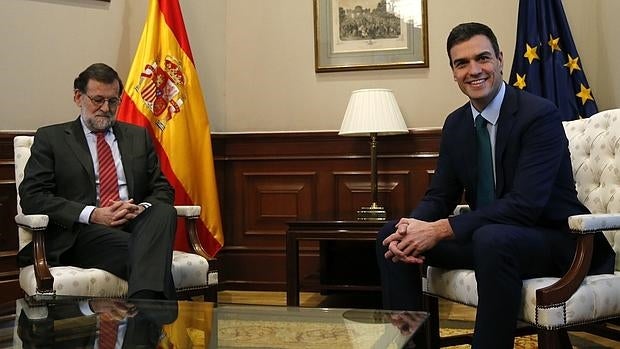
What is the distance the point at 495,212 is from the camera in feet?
7.02

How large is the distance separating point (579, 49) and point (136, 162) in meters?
2.37

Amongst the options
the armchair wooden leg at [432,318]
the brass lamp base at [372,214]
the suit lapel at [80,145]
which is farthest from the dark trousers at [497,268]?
the suit lapel at [80,145]

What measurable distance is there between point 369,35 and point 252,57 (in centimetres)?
72

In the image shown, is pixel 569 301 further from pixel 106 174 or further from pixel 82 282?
pixel 106 174

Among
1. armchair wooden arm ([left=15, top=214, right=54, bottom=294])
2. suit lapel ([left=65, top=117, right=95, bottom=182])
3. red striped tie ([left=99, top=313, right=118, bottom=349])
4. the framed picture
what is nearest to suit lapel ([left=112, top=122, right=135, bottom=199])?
suit lapel ([left=65, top=117, right=95, bottom=182])

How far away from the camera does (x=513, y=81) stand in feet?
11.6

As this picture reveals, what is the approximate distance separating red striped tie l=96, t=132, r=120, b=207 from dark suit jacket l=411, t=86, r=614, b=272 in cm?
136

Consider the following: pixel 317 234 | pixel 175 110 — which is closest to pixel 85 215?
pixel 317 234

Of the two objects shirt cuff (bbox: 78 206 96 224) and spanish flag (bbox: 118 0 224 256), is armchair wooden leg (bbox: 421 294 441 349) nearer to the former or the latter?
shirt cuff (bbox: 78 206 96 224)

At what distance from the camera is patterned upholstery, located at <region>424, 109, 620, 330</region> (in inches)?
77.5

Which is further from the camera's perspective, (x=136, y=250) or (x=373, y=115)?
(x=373, y=115)

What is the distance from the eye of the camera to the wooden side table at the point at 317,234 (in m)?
3.21

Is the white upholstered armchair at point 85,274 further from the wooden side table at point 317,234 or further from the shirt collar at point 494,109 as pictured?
the shirt collar at point 494,109

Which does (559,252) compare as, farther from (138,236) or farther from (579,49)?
(579,49)
